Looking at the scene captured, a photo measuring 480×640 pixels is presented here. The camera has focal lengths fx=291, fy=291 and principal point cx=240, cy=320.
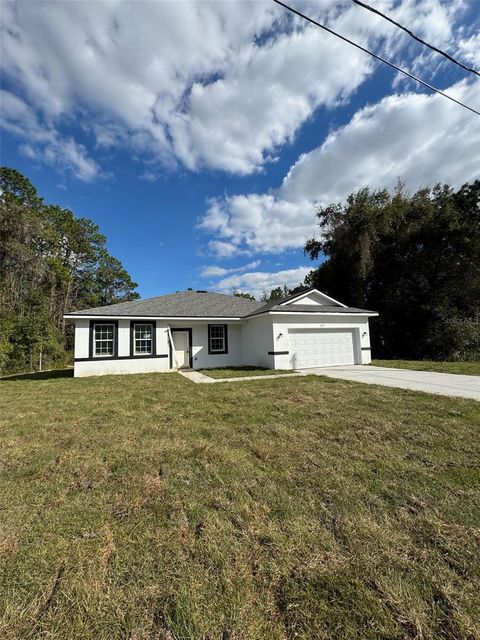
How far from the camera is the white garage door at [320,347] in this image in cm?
1303

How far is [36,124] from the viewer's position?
9773 millimetres

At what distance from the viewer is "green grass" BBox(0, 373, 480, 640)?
63.4 inches

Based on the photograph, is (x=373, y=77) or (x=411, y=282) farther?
(x=411, y=282)

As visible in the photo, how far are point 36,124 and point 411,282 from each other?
20833 mm

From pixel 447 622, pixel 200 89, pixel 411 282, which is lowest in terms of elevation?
pixel 447 622

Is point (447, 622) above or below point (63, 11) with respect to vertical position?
below

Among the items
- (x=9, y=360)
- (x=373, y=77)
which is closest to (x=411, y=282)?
(x=373, y=77)

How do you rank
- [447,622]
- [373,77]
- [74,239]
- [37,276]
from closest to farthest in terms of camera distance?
[447,622] → [373,77] → [37,276] → [74,239]

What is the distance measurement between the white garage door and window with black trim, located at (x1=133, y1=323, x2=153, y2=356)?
6271 mm

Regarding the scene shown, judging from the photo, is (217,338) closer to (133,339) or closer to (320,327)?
(133,339)

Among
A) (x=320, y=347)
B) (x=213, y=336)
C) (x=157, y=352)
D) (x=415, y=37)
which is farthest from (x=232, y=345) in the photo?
(x=415, y=37)

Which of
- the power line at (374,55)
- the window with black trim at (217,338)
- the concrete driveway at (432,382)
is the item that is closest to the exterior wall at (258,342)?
the window with black trim at (217,338)

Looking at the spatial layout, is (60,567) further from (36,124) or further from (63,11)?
(36,124)

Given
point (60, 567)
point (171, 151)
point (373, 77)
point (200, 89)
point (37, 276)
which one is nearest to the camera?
point (60, 567)
